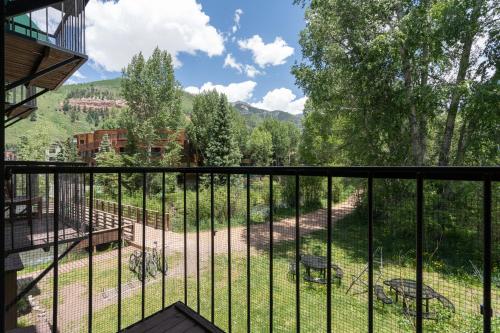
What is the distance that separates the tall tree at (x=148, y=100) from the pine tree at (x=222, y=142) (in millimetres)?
2628

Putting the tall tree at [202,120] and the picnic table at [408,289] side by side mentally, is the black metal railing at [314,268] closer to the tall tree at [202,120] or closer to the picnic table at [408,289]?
the picnic table at [408,289]

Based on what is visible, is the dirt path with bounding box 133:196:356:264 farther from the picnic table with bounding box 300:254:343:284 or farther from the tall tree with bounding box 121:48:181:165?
the tall tree with bounding box 121:48:181:165

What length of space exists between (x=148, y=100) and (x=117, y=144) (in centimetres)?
446

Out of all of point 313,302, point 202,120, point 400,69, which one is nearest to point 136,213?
point 313,302

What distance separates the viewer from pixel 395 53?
6422 mm

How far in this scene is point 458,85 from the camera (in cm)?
596

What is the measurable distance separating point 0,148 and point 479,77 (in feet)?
28.2

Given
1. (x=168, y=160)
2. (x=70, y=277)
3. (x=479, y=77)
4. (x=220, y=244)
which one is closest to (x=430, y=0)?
(x=479, y=77)

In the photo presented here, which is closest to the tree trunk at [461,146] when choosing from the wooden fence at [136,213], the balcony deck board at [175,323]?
the balcony deck board at [175,323]

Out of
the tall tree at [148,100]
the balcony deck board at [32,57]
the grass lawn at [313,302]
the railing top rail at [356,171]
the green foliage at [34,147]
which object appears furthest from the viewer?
the green foliage at [34,147]

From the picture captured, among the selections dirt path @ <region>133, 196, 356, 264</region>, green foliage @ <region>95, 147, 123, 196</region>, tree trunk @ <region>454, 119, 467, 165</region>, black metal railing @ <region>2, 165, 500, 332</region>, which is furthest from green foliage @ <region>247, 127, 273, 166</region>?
tree trunk @ <region>454, 119, 467, 165</region>

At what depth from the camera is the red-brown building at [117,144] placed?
1608cm

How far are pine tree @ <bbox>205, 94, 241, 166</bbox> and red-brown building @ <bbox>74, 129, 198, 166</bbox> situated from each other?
210 centimetres

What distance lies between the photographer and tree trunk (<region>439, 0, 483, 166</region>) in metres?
5.89
